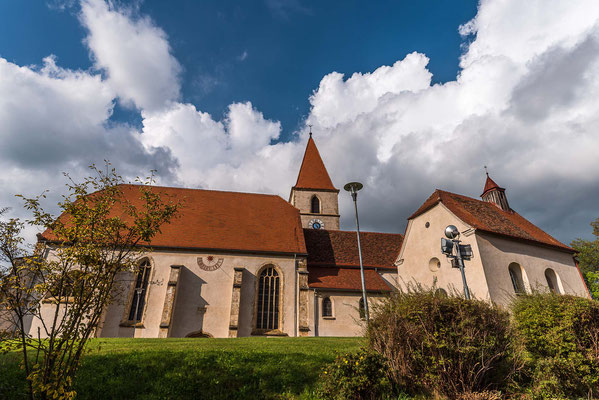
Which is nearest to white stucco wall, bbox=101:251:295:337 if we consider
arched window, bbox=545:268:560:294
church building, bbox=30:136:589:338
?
church building, bbox=30:136:589:338

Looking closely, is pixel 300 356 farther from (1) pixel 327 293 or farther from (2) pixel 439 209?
(2) pixel 439 209

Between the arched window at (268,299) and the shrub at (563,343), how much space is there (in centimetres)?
1478

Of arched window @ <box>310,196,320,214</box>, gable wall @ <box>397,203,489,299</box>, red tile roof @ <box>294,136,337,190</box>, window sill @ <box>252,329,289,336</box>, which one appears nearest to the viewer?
gable wall @ <box>397,203,489,299</box>

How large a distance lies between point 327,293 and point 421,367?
15314 millimetres

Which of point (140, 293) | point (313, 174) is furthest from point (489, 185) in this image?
point (140, 293)

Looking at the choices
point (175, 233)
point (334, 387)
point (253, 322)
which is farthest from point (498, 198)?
point (175, 233)

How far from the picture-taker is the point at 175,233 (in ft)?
72.1

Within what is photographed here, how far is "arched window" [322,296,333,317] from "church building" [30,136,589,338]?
0.22 feet

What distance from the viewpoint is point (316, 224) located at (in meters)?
35.8

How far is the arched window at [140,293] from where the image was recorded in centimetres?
1925

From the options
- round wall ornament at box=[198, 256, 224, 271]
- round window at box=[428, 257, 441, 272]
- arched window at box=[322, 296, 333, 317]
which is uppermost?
round wall ornament at box=[198, 256, 224, 271]

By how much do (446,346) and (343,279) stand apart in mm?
16681

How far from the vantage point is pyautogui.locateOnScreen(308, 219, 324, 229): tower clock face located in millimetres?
35562

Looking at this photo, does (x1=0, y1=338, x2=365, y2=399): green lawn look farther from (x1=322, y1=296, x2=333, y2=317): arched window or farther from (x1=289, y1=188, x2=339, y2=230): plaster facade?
(x1=289, y1=188, x2=339, y2=230): plaster facade
